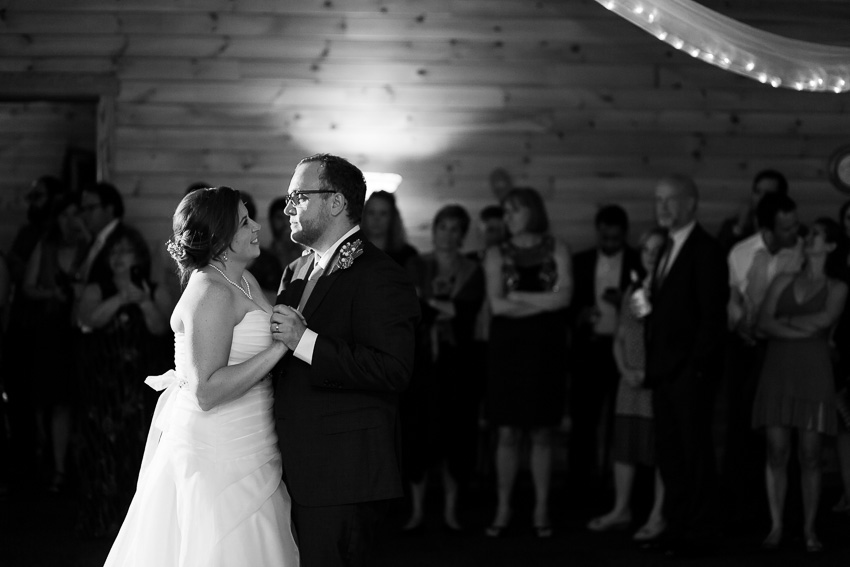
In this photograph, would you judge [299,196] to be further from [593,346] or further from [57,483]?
[57,483]

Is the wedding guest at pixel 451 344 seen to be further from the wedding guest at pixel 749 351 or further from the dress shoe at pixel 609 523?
the wedding guest at pixel 749 351

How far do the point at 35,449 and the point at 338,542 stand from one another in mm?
5295

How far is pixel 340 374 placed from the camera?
9.80 ft

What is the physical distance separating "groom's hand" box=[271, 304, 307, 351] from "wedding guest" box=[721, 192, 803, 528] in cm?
340

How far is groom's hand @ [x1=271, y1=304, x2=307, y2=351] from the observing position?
296 centimetres

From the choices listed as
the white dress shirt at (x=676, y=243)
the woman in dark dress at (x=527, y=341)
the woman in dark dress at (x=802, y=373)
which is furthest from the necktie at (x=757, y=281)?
the woman in dark dress at (x=527, y=341)

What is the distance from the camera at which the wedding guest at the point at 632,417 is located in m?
5.84

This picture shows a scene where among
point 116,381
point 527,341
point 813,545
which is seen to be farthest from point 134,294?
point 813,545

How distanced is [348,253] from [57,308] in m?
4.31

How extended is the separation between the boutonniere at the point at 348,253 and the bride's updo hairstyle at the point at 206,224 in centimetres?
31

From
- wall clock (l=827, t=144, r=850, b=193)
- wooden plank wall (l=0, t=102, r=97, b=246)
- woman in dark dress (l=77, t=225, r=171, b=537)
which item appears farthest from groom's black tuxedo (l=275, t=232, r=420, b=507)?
wooden plank wall (l=0, t=102, r=97, b=246)

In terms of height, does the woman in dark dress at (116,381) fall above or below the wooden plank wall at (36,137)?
below

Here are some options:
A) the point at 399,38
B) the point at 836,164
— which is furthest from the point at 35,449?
the point at 836,164

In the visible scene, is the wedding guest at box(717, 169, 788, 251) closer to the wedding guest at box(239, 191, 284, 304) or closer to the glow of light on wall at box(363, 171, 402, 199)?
the glow of light on wall at box(363, 171, 402, 199)
